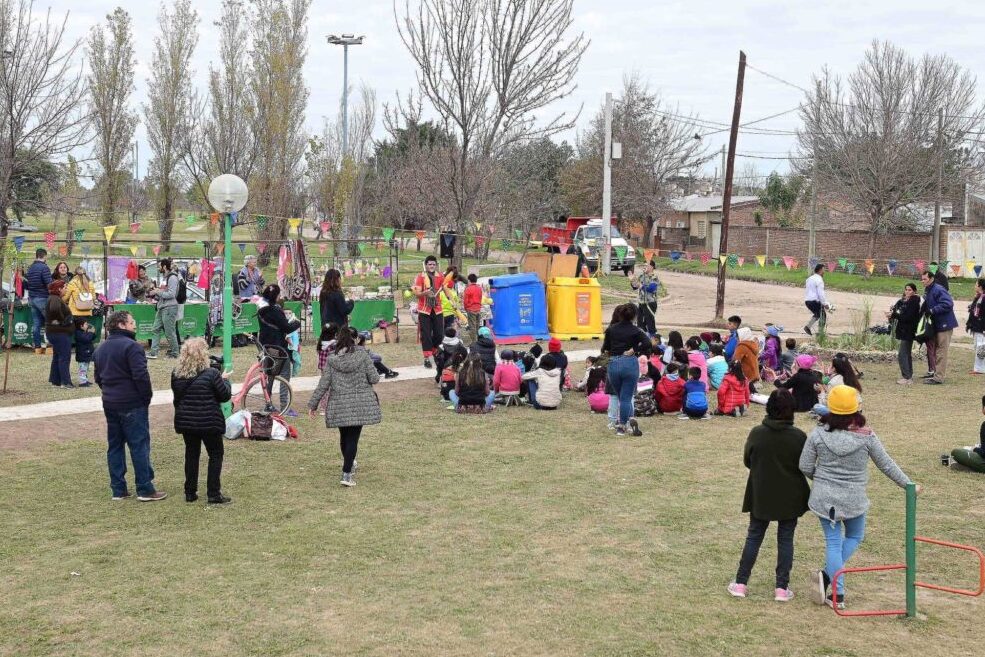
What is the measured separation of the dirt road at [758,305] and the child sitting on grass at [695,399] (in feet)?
30.4

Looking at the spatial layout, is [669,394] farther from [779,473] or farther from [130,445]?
[130,445]

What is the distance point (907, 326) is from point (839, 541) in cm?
1052

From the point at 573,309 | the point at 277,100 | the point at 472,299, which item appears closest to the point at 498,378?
the point at 472,299

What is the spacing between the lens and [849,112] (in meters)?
Result: 43.3

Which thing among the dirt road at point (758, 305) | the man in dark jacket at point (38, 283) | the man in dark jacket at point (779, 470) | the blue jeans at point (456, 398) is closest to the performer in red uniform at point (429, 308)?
the blue jeans at point (456, 398)

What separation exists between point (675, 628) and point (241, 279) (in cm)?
1568

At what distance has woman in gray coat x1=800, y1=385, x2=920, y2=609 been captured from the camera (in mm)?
6617

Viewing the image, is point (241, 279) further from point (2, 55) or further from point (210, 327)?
point (2, 55)

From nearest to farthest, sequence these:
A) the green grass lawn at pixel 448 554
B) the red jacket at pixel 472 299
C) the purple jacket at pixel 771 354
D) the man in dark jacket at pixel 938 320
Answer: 1. the green grass lawn at pixel 448 554
2. the man in dark jacket at pixel 938 320
3. the purple jacket at pixel 771 354
4. the red jacket at pixel 472 299

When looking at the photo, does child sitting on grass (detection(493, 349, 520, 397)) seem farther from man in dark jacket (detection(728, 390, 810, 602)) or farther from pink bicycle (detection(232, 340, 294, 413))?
man in dark jacket (detection(728, 390, 810, 602))

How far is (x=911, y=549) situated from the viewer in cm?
661

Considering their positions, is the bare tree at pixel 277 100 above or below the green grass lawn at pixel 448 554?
above

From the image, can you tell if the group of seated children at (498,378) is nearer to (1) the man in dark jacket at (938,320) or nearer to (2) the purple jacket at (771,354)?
(2) the purple jacket at (771,354)

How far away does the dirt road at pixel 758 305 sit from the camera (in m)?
25.8
